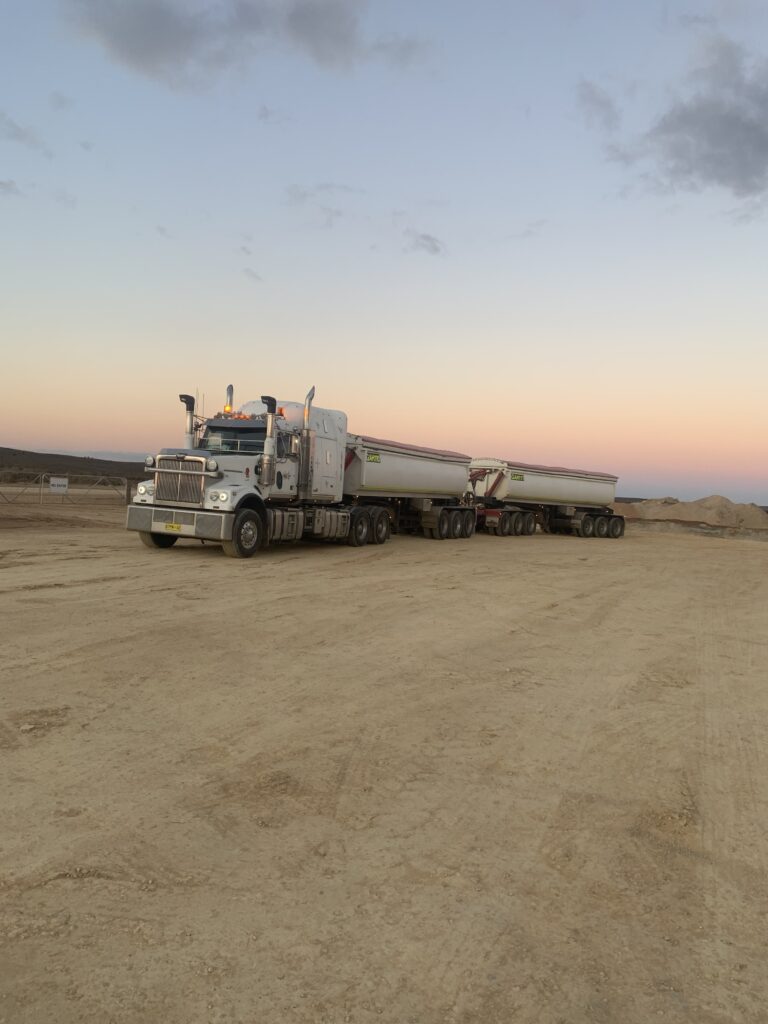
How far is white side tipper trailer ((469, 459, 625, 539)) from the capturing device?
100ft

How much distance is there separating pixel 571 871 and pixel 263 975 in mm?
1658

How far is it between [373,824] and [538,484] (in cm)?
2853

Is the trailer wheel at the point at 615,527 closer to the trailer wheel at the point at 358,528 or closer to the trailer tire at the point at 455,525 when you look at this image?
the trailer tire at the point at 455,525

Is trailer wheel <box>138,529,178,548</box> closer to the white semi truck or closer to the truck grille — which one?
the white semi truck

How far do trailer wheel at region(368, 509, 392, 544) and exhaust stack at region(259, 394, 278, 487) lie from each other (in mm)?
5258

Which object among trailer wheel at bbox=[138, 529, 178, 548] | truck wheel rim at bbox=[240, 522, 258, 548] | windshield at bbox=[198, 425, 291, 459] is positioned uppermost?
windshield at bbox=[198, 425, 291, 459]

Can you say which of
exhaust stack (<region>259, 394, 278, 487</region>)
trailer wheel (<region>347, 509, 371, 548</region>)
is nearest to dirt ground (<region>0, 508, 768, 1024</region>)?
exhaust stack (<region>259, 394, 278, 487</region>)

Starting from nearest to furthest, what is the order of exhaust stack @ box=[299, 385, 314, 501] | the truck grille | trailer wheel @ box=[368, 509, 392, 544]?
1. the truck grille
2. exhaust stack @ box=[299, 385, 314, 501]
3. trailer wheel @ box=[368, 509, 392, 544]

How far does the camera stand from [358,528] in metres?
21.6

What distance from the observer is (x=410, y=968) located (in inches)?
118

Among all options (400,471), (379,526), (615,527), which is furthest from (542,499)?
(379,526)

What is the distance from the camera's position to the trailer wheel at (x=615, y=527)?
1400 inches

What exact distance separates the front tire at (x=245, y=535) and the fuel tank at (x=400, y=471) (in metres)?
5.11

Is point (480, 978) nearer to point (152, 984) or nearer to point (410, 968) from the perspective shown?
point (410, 968)
